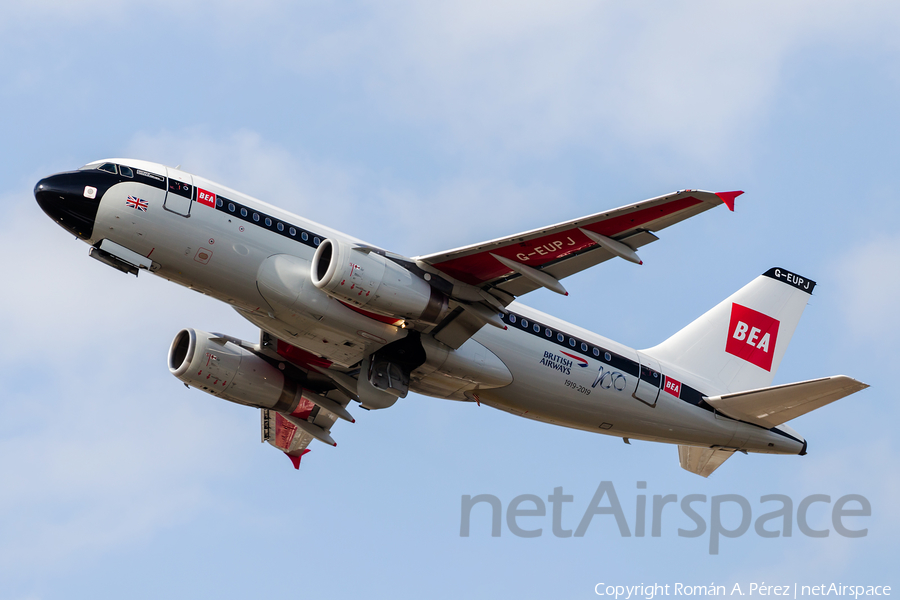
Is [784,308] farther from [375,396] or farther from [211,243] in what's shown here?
[211,243]

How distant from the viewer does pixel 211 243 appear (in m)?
26.3

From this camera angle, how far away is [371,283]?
25.7 metres

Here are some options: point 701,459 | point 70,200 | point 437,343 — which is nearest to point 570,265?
point 437,343

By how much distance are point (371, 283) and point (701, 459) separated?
15434mm

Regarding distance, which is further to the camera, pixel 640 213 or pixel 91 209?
pixel 91 209

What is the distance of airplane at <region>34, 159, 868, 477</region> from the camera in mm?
25797

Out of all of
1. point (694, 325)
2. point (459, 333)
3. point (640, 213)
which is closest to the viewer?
point (640, 213)

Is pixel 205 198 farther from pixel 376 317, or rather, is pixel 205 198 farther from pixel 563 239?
pixel 563 239

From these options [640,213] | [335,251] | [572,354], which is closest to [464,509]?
[572,354]

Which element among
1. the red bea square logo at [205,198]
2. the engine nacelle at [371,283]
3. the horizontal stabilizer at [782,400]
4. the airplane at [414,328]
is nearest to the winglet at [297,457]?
the airplane at [414,328]

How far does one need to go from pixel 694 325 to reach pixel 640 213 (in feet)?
41.1

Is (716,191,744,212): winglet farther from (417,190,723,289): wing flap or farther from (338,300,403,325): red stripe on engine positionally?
(338,300,403,325): red stripe on engine

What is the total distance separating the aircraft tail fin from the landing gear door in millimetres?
1834

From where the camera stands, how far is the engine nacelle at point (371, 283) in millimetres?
25453
